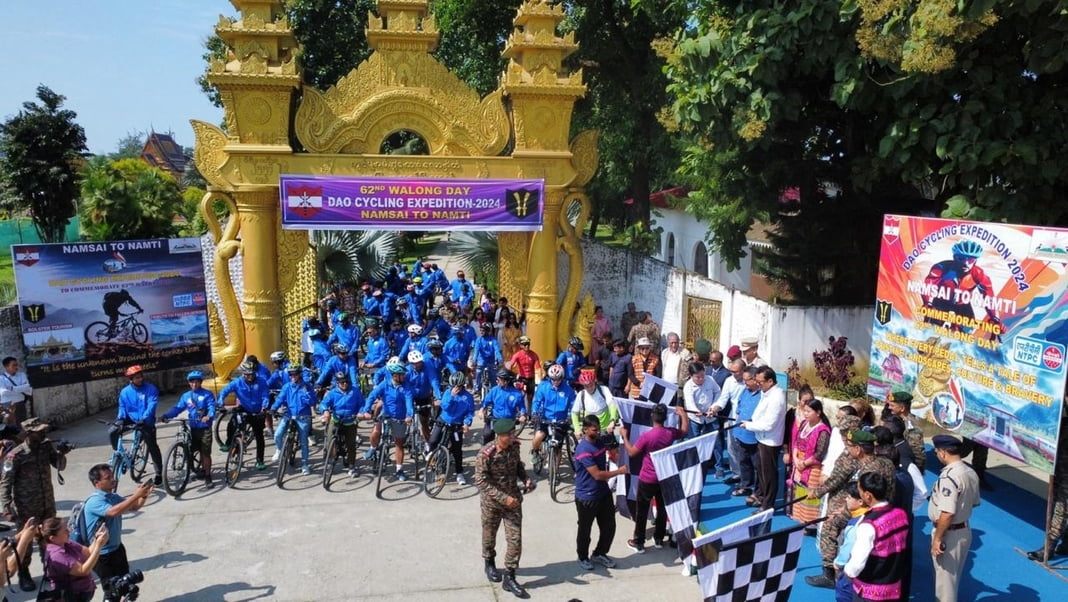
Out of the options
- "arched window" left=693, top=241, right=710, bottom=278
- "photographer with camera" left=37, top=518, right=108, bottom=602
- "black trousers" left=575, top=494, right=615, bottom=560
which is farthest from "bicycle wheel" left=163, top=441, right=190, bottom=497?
"arched window" left=693, top=241, right=710, bottom=278

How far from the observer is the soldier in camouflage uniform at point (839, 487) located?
20.7ft

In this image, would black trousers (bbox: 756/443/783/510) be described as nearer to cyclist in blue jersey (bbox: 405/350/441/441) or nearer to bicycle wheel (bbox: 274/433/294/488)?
cyclist in blue jersey (bbox: 405/350/441/441)

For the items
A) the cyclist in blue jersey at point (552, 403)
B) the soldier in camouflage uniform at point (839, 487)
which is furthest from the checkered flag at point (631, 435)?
the soldier in camouflage uniform at point (839, 487)

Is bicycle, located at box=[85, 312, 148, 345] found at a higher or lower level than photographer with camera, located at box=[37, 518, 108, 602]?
higher

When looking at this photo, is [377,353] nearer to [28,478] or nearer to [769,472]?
[28,478]

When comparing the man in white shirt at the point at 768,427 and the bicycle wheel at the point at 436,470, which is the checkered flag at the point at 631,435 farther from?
the bicycle wheel at the point at 436,470

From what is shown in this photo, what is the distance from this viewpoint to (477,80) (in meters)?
22.2

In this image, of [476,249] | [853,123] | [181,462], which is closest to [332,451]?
[181,462]

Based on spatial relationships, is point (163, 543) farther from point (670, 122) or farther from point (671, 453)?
point (670, 122)

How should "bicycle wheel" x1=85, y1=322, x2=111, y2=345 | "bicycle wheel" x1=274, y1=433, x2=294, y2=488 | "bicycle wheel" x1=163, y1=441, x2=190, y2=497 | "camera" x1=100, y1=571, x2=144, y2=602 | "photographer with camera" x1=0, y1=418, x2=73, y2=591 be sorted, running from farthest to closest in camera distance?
"bicycle wheel" x1=85, y1=322, x2=111, y2=345 → "bicycle wheel" x1=274, y1=433, x2=294, y2=488 → "bicycle wheel" x1=163, y1=441, x2=190, y2=497 → "photographer with camera" x1=0, y1=418, x2=73, y2=591 → "camera" x1=100, y1=571, x2=144, y2=602

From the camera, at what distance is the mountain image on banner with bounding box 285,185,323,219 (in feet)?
41.9

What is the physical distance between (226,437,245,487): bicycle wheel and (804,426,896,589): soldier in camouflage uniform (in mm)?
6958

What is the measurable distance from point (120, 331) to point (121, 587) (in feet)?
23.9

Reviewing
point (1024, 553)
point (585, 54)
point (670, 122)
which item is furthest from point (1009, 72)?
point (585, 54)
